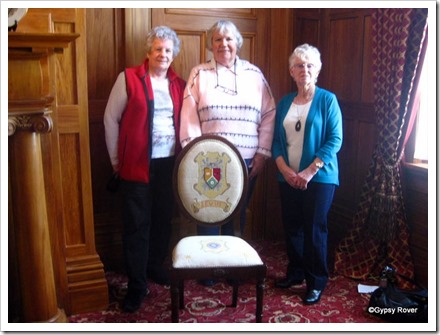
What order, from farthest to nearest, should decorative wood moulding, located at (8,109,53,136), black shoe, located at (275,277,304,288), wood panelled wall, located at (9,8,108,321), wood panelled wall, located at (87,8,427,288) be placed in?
wood panelled wall, located at (87,8,427,288) < black shoe, located at (275,277,304,288) < wood panelled wall, located at (9,8,108,321) < decorative wood moulding, located at (8,109,53,136)

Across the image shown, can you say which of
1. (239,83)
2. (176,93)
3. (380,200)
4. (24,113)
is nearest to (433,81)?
(380,200)

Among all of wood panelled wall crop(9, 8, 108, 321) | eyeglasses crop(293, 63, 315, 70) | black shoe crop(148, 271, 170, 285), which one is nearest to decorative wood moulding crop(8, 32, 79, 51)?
wood panelled wall crop(9, 8, 108, 321)

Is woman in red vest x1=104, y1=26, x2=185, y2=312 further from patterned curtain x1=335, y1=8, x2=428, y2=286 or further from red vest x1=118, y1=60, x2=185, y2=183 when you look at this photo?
patterned curtain x1=335, y1=8, x2=428, y2=286

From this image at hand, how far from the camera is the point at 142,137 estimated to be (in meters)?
2.64

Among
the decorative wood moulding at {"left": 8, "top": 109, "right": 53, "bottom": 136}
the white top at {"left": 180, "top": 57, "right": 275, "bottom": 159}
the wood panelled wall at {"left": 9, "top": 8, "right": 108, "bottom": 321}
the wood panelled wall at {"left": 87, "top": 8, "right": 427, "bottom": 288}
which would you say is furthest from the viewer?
the wood panelled wall at {"left": 87, "top": 8, "right": 427, "bottom": 288}

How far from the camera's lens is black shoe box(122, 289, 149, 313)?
Result: 2.67m

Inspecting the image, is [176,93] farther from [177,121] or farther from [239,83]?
[239,83]

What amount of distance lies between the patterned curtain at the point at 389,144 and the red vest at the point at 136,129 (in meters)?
1.33

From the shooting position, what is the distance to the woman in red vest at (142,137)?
104 inches

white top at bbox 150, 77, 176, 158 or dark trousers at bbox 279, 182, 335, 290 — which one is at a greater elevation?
white top at bbox 150, 77, 176, 158

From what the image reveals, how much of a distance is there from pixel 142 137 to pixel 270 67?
1258 mm

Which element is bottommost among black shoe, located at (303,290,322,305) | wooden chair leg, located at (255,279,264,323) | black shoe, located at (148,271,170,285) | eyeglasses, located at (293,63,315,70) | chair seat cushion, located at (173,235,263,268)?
black shoe, located at (303,290,322,305)

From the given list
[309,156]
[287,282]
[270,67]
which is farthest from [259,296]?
[270,67]

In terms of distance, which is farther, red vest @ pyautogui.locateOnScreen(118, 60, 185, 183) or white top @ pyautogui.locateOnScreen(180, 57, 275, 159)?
white top @ pyautogui.locateOnScreen(180, 57, 275, 159)
